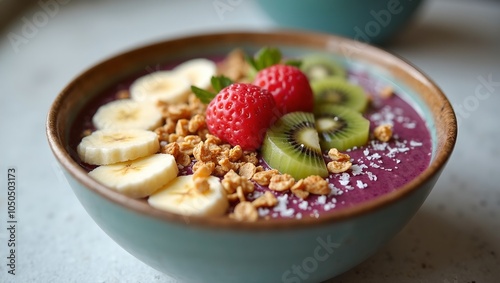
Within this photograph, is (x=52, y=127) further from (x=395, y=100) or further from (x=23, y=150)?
(x=395, y=100)

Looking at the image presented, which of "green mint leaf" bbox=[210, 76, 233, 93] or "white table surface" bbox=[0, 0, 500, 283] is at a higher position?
"green mint leaf" bbox=[210, 76, 233, 93]

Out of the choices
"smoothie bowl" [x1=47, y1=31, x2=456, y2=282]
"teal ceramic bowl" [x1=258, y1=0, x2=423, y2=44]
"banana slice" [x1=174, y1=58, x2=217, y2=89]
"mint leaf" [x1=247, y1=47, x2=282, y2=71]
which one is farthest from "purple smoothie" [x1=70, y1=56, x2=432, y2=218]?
"teal ceramic bowl" [x1=258, y1=0, x2=423, y2=44]

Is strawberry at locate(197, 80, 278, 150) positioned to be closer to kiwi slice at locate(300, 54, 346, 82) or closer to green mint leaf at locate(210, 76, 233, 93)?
green mint leaf at locate(210, 76, 233, 93)

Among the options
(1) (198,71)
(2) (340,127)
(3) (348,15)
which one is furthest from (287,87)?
(3) (348,15)

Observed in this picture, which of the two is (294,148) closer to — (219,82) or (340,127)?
(340,127)

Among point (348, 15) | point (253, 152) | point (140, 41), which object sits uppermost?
point (253, 152)
